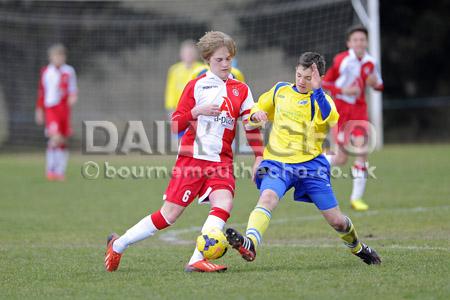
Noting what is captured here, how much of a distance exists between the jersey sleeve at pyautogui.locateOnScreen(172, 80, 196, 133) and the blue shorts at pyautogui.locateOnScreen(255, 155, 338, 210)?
2.26 feet

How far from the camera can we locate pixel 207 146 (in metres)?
6.54

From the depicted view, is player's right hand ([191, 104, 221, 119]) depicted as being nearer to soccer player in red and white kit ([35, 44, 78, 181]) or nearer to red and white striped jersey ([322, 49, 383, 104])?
red and white striped jersey ([322, 49, 383, 104])

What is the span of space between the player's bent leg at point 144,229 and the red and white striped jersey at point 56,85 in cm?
1028

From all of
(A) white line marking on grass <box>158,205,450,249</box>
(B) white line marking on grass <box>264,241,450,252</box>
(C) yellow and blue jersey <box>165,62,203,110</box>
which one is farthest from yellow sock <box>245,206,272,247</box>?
(C) yellow and blue jersey <box>165,62,203,110</box>

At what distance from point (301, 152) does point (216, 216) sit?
0.86m

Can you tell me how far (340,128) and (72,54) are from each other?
13430 millimetres

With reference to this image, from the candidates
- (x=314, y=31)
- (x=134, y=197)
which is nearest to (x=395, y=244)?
(x=134, y=197)

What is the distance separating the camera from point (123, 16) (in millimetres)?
22562

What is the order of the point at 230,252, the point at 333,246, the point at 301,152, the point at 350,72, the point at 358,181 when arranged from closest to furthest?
the point at 301,152, the point at 230,252, the point at 333,246, the point at 358,181, the point at 350,72

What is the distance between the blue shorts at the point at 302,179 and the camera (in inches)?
257

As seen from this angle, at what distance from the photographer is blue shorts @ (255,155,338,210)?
257 inches

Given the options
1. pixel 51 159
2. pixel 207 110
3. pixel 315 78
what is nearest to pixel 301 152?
pixel 315 78

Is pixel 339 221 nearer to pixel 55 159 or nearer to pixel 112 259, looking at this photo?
pixel 112 259

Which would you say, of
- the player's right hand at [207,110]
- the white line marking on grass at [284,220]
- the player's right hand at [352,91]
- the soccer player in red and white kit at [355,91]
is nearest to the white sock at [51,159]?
the soccer player in red and white kit at [355,91]
